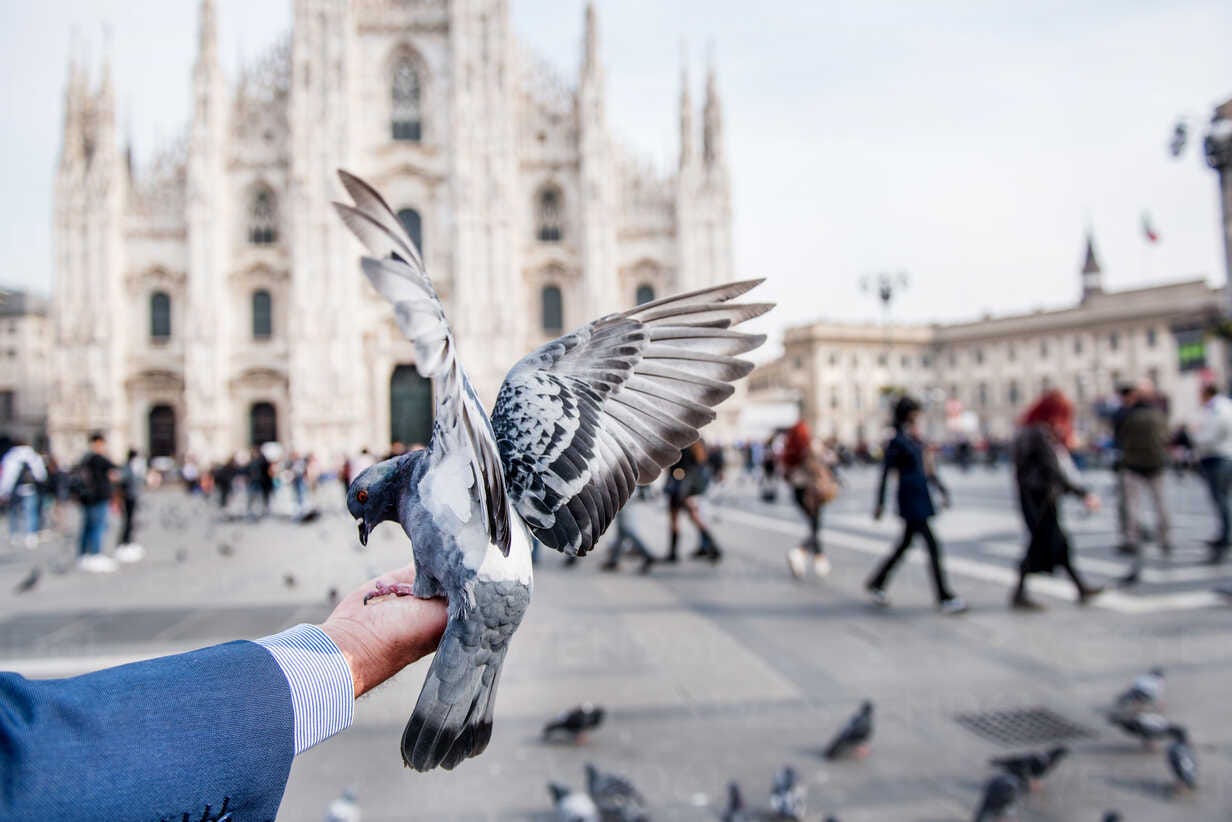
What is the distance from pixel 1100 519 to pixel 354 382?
23723 millimetres

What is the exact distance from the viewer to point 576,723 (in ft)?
10.0

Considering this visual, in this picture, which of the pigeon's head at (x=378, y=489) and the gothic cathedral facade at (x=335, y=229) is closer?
the pigeon's head at (x=378, y=489)

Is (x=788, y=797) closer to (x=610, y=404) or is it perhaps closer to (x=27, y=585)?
(x=610, y=404)

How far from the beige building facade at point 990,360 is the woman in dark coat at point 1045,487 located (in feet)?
149

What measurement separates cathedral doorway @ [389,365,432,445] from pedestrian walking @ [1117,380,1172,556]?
2449cm

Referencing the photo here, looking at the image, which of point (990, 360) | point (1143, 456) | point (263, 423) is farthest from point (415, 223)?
point (990, 360)

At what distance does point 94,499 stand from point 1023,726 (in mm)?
8717

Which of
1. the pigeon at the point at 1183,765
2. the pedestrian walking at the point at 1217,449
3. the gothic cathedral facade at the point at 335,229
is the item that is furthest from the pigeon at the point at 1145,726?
the gothic cathedral facade at the point at 335,229

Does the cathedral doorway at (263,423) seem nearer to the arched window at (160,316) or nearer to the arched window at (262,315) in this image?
the arched window at (262,315)

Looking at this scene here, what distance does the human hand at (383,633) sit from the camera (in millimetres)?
940

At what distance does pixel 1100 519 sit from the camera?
10.3 meters

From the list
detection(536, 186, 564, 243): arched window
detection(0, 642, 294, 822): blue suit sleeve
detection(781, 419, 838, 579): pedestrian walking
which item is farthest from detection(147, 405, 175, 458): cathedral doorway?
detection(0, 642, 294, 822): blue suit sleeve

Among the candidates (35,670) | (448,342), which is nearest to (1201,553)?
(448,342)

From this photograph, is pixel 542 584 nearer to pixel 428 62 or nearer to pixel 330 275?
pixel 330 275
